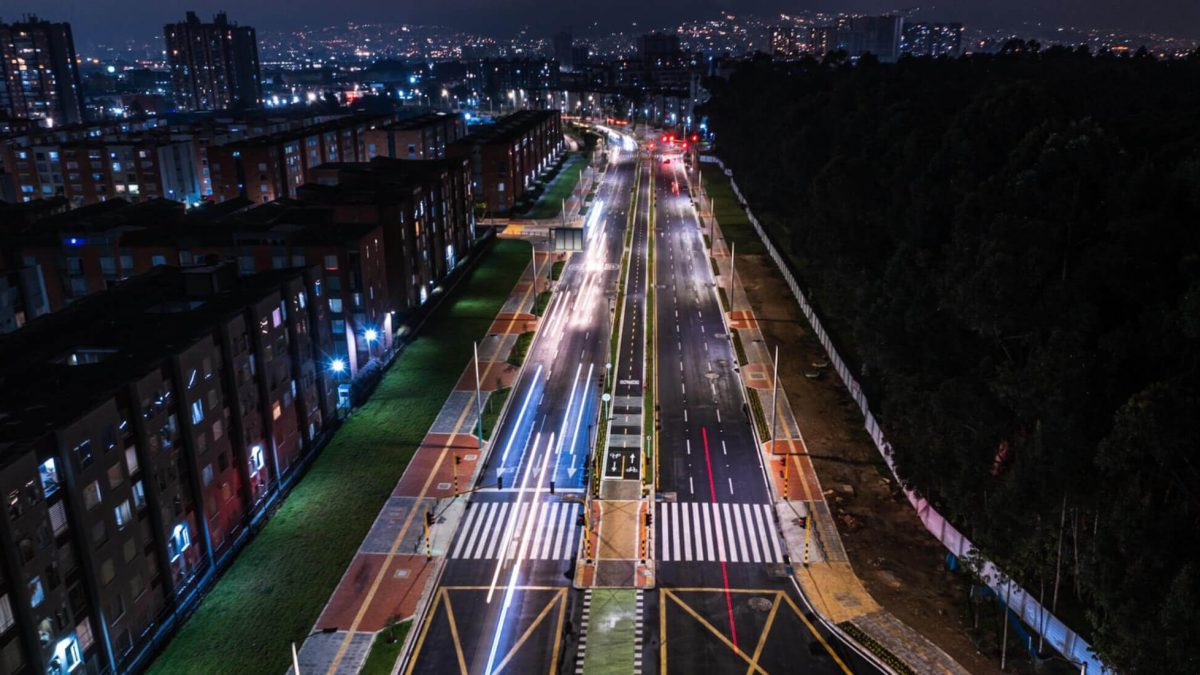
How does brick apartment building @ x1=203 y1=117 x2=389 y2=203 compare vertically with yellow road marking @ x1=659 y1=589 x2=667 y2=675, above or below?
above

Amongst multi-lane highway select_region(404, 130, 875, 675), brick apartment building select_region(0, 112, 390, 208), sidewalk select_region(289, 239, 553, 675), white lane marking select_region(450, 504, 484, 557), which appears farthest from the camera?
brick apartment building select_region(0, 112, 390, 208)

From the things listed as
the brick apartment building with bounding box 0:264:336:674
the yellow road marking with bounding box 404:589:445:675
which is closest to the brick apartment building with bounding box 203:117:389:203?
the brick apartment building with bounding box 0:264:336:674

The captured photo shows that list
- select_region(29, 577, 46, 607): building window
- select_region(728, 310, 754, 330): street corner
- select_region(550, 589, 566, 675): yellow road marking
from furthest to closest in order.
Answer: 1. select_region(728, 310, 754, 330): street corner
2. select_region(550, 589, 566, 675): yellow road marking
3. select_region(29, 577, 46, 607): building window

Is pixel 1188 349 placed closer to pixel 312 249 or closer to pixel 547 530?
pixel 547 530

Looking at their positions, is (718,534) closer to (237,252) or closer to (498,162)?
(237,252)

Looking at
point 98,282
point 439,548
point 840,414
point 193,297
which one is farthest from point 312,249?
point 840,414

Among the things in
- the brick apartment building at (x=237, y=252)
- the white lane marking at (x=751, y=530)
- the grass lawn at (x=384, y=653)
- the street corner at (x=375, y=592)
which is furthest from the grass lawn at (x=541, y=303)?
the grass lawn at (x=384, y=653)

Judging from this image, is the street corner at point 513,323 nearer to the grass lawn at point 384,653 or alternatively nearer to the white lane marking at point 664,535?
the white lane marking at point 664,535

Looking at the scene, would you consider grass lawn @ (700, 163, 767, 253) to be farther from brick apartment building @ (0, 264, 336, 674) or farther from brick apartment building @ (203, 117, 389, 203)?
brick apartment building @ (0, 264, 336, 674)
